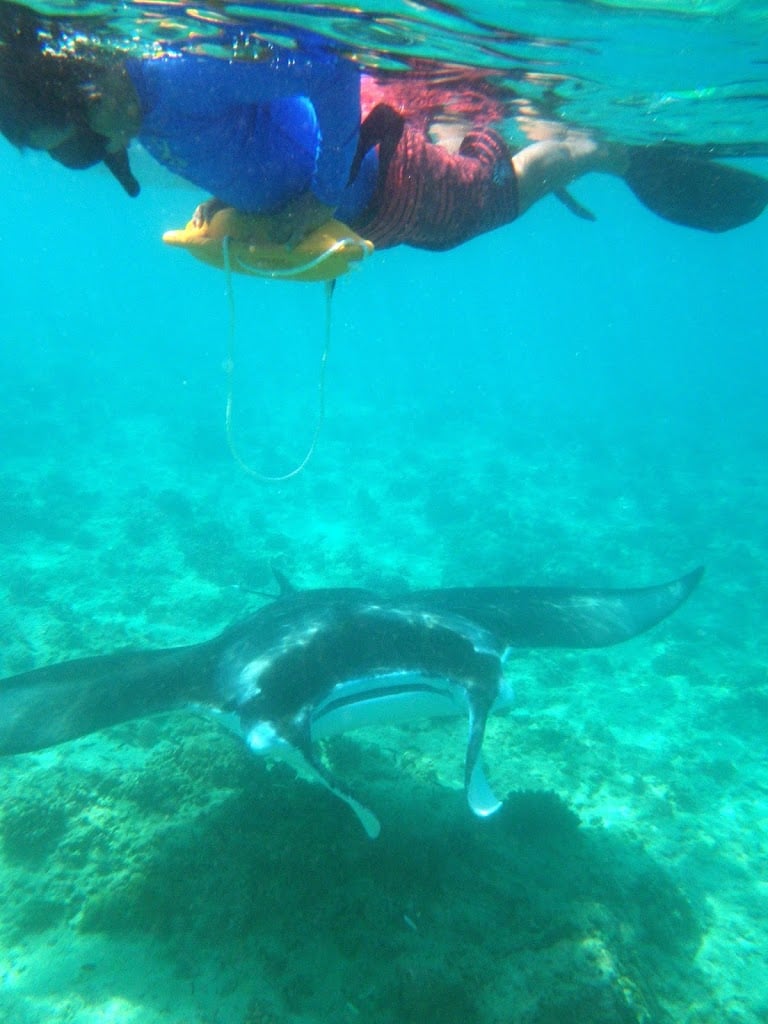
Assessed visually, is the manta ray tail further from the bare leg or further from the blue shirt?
the bare leg

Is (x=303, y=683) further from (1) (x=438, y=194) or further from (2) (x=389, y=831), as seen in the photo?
(1) (x=438, y=194)

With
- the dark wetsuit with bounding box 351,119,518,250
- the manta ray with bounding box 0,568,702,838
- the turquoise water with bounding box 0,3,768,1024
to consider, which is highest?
the dark wetsuit with bounding box 351,119,518,250

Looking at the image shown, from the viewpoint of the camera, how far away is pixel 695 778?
9.23m

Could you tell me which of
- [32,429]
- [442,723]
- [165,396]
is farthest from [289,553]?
[165,396]

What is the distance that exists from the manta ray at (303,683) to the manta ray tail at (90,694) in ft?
0.04

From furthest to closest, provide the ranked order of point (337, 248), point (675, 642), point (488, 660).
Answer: point (675, 642), point (488, 660), point (337, 248)

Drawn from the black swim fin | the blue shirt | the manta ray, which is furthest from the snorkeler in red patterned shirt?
the manta ray

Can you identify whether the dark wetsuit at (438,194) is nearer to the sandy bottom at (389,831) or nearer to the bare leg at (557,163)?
the bare leg at (557,163)

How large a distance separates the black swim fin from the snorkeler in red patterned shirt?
98.8 inches

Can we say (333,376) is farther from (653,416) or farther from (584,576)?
(584,576)

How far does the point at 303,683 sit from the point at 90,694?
227 centimetres

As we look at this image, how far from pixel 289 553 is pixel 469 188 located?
1198 centimetres

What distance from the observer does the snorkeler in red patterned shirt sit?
9.02 feet

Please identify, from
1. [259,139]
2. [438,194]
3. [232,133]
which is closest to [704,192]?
[438,194]
